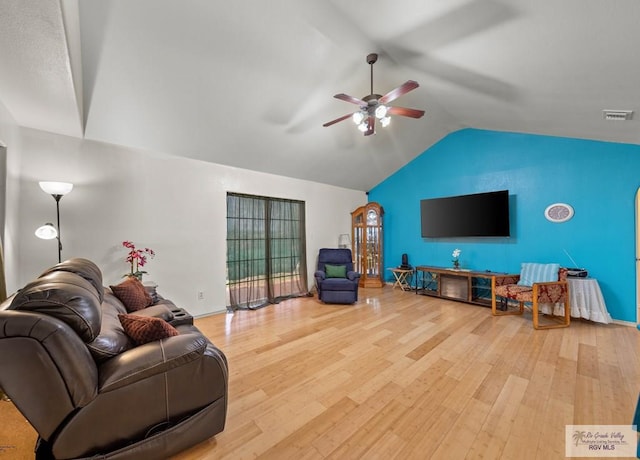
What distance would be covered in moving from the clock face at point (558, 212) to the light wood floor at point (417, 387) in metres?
1.53

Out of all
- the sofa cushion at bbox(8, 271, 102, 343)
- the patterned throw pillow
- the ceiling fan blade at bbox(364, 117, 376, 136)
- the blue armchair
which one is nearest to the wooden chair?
the patterned throw pillow

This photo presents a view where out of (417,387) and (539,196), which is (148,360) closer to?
(417,387)

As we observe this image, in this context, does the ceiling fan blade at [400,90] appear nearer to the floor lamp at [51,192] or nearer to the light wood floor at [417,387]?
the light wood floor at [417,387]

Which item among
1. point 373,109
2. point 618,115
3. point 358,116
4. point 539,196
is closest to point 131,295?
point 358,116

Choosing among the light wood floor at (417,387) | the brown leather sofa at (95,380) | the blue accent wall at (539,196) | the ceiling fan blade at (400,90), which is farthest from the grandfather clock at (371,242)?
the brown leather sofa at (95,380)

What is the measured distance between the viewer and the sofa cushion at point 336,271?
5.09 meters

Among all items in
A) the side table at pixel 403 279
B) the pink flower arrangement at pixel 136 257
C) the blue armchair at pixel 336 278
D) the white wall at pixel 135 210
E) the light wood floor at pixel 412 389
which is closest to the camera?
the light wood floor at pixel 412 389

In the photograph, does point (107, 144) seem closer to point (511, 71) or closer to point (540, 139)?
point (511, 71)

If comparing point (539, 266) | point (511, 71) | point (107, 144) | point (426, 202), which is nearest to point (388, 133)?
point (426, 202)

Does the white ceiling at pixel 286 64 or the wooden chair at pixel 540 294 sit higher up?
the white ceiling at pixel 286 64

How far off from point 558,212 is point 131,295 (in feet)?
19.3

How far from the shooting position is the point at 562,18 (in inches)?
71.0

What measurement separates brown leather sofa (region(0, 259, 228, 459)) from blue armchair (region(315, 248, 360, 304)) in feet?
10.1

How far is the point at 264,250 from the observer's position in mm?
4832
